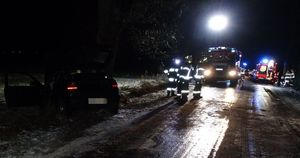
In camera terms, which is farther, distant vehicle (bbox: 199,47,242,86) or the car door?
distant vehicle (bbox: 199,47,242,86)

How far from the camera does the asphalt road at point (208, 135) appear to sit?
8.56 m

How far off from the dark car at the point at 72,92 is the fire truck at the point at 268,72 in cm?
3502

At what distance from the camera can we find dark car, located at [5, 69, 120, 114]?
39.6 feet

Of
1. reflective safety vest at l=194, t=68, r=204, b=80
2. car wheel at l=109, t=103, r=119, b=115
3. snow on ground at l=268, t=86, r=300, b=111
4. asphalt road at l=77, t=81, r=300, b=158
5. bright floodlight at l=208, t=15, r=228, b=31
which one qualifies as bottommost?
asphalt road at l=77, t=81, r=300, b=158

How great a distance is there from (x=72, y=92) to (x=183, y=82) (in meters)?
6.97

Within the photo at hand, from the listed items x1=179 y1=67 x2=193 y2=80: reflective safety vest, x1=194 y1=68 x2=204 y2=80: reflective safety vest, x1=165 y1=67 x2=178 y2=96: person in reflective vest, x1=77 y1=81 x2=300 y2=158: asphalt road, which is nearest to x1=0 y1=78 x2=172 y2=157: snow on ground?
x1=77 y1=81 x2=300 y2=158: asphalt road

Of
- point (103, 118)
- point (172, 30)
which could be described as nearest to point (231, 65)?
point (172, 30)

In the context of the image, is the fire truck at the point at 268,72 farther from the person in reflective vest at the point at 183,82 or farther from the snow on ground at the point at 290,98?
the person in reflective vest at the point at 183,82

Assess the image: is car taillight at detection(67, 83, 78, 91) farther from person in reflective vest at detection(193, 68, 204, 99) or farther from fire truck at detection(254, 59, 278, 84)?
fire truck at detection(254, 59, 278, 84)

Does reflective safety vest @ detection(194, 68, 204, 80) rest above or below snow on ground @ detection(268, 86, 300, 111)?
above

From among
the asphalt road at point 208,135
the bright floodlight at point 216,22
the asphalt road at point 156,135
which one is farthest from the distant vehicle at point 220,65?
the asphalt road at point 156,135

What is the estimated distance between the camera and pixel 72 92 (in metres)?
12.0

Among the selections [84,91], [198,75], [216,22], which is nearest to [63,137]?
[84,91]

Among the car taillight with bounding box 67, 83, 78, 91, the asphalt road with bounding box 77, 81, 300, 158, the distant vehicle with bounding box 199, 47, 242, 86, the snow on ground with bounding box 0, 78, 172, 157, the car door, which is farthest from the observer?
the distant vehicle with bounding box 199, 47, 242, 86
